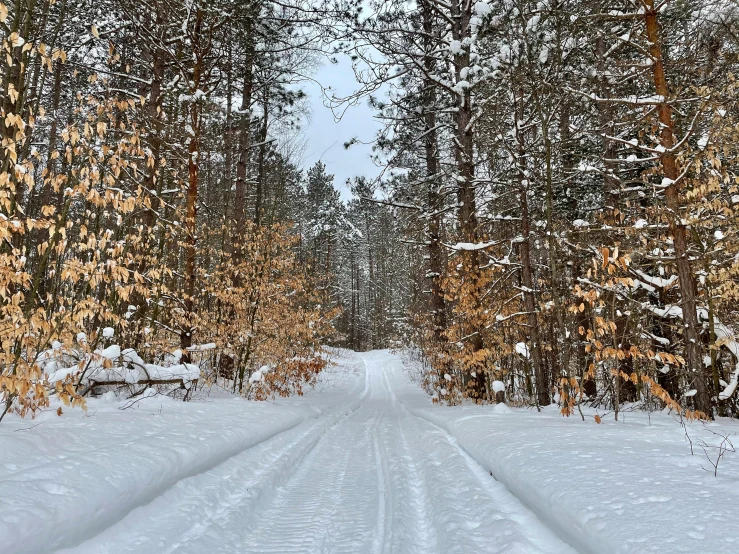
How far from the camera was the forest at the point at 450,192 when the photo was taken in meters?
5.06

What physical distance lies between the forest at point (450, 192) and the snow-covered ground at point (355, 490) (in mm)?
945

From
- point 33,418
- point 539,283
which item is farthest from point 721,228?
point 33,418

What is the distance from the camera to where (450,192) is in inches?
378

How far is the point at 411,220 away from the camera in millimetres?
11430

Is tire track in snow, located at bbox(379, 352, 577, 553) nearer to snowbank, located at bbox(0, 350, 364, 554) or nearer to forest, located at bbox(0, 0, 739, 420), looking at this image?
forest, located at bbox(0, 0, 739, 420)

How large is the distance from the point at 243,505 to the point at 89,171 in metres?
3.44

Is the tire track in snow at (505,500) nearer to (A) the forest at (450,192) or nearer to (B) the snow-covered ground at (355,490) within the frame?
(B) the snow-covered ground at (355,490)

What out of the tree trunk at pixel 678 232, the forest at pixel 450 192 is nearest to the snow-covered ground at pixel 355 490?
the tree trunk at pixel 678 232

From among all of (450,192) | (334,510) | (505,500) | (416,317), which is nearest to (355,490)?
(334,510)

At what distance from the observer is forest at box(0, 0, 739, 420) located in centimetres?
506

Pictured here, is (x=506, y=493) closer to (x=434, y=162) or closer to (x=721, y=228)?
(x=721, y=228)

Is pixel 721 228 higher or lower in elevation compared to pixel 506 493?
higher

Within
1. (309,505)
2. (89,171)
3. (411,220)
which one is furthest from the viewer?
(411,220)

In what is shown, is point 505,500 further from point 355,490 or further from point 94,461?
point 94,461
